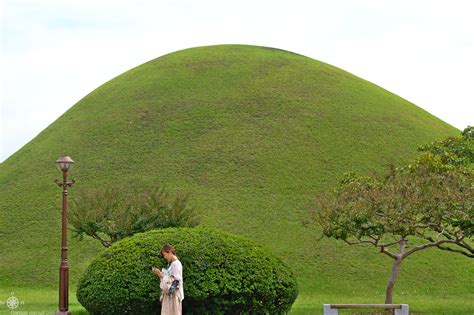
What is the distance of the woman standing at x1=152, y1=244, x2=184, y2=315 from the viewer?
14070 millimetres

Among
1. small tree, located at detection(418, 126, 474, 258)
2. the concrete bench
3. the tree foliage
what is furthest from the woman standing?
small tree, located at detection(418, 126, 474, 258)

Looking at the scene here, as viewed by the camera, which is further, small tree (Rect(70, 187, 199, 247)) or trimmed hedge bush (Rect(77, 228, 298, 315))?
small tree (Rect(70, 187, 199, 247))

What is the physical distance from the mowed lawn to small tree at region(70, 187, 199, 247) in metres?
3.00

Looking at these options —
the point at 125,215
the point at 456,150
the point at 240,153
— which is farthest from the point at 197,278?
the point at 240,153

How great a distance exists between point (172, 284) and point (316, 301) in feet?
51.3

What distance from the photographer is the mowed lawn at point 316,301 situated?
927 inches

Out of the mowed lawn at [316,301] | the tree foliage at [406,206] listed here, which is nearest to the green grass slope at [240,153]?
the mowed lawn at [316,301]

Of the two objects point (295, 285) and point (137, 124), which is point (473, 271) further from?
point (137, 124)

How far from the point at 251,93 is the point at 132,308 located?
132 ft

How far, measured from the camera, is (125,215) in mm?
26453

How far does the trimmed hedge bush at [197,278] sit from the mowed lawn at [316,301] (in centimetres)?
510

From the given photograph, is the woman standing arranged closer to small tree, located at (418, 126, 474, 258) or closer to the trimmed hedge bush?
the trimmed hedge bush

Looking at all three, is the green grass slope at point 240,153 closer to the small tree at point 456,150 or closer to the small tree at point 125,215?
the small tree at point 456,150

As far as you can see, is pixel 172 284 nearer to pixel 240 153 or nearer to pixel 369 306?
pixel 369 306
